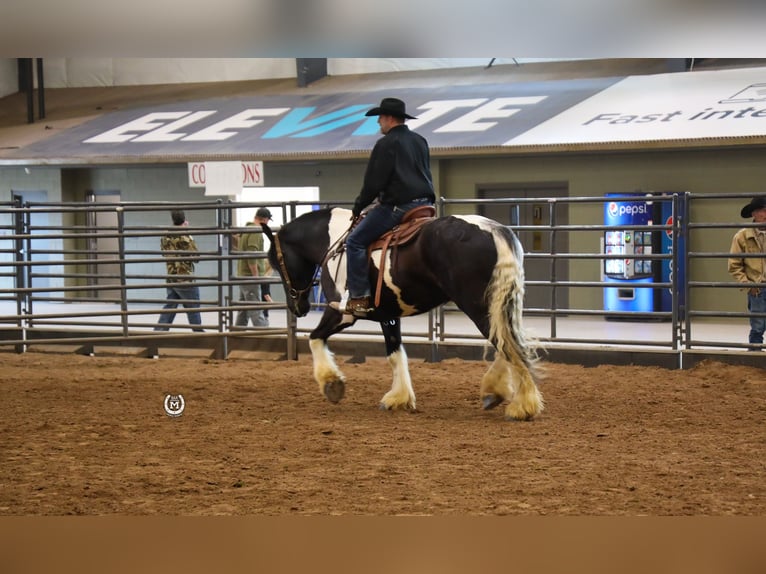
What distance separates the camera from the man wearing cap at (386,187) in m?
6.61

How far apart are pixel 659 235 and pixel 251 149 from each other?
21.7 feet

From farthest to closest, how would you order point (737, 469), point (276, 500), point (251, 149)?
point (251, 149) → point (737, 469) → point (276, 500)

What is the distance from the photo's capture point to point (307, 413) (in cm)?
701

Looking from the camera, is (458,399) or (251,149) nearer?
(458,399)

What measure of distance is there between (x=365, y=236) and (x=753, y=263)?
4.39 m

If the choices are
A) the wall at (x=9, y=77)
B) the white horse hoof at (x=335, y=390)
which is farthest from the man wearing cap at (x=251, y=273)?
the wall at (x=9, y=77)

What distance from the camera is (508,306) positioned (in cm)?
616

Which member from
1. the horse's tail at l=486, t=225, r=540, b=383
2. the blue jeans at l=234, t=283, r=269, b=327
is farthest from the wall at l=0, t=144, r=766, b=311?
the horse's tail at l=486, t=225, r=540, b=383

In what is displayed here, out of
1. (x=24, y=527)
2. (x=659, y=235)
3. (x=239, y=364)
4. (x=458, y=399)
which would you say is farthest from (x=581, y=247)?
(x=24, y=527)

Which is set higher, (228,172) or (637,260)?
(228,172)

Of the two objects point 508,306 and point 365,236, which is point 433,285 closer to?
point 365,236

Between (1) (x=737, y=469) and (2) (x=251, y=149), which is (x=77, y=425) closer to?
(1) (x=737, y=469)

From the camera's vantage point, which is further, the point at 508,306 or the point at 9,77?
the point at 9,77

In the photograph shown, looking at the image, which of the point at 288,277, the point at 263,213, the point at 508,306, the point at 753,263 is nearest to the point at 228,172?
the point at 263,213
